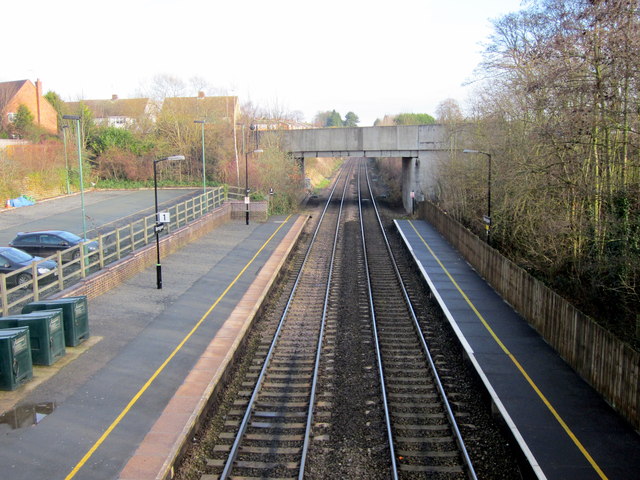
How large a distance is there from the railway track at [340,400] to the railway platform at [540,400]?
3.77 ft

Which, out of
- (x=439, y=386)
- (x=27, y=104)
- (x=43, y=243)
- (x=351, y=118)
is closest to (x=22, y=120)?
(x=27, y=104)

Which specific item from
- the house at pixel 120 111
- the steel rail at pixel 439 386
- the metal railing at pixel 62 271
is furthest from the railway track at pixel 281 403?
the house at pixel 120 111

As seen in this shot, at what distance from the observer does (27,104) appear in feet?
195

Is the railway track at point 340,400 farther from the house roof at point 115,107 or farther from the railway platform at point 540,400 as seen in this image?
the house roof at point 115,107

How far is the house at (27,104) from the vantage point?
191 feet

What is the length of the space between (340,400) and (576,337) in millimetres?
5534

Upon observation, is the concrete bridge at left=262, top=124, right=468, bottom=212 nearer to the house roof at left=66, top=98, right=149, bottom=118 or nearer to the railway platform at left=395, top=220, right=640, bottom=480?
the railway platform at left=395, top=220, right=640, bottom=480

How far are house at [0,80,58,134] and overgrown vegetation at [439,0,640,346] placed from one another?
168 feet

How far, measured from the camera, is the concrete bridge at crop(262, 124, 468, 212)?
44434 mm

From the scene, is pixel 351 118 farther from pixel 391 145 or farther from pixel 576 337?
pixel 576 337

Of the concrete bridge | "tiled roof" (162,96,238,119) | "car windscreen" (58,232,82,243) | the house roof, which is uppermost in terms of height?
the house roof

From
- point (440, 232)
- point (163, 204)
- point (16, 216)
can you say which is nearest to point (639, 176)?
point (440, 232)

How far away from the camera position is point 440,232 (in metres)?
33.3

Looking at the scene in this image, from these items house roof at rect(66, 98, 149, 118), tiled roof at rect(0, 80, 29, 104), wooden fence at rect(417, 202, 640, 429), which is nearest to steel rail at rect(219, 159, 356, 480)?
wooden fence at rect(417, 202, 640, 429)
